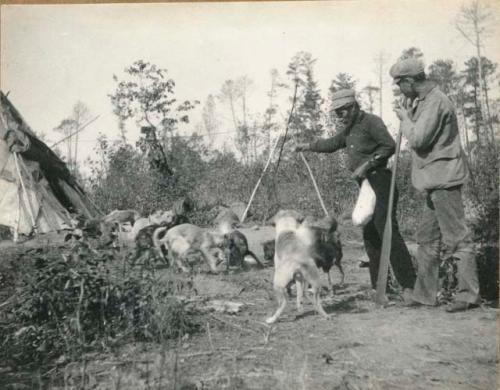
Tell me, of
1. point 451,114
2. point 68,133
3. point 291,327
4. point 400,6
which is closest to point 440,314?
point 291,327

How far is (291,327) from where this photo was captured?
435cm

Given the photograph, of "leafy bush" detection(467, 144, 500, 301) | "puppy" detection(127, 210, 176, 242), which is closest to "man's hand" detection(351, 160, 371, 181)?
"leafy bush" detection(467, 144, 500, 301)

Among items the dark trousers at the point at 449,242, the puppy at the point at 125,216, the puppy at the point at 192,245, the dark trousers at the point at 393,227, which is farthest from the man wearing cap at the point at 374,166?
the puppy at the point at 125,216

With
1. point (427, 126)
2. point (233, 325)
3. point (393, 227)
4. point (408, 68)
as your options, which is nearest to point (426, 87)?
point (408, 68)

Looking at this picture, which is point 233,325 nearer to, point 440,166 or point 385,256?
point 385,256

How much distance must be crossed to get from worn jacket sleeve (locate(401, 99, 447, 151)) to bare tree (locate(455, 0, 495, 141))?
620mm

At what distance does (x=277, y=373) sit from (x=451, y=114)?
9.05 feet

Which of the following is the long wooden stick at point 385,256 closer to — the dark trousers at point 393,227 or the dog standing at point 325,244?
the dark trousers at point 393,227

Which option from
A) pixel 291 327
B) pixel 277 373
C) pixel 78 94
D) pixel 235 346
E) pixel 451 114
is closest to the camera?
pixel 277 373

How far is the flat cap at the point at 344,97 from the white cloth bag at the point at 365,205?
81cm

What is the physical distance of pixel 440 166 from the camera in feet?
15.2

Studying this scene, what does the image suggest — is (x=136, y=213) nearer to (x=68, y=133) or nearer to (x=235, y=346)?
(x=68, y=133)

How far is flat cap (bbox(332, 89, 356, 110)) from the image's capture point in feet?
17.0

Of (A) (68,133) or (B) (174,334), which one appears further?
(A) (68,133)
